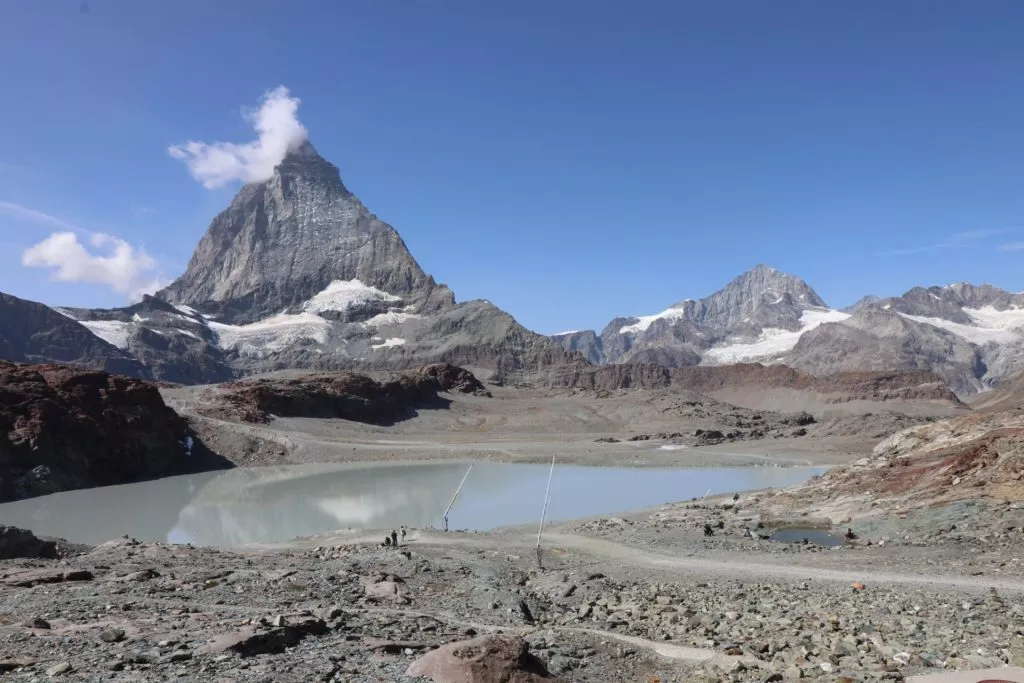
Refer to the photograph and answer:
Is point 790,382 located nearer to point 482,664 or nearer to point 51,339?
point 51,339

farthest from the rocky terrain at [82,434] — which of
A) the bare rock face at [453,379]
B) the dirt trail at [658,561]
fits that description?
the bare rock face at [453,379]

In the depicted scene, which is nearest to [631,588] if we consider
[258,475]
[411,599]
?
[411,599]

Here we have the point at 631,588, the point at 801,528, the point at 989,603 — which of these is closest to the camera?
the point at 989,603

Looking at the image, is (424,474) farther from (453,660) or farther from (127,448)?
(453,660)

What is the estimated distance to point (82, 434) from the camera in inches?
2153

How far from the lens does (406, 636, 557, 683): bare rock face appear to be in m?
7.91

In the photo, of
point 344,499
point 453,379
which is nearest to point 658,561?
point 344,499

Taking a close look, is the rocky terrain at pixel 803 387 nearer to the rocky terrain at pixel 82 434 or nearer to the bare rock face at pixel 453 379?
the bare rock face at pixel 453 379

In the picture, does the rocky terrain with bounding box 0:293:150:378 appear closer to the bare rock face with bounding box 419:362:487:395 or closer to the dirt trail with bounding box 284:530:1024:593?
the bare rock face with bounding box 419:362:487:395

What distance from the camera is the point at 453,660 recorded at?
8156 mm

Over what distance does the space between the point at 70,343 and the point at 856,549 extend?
629 feet

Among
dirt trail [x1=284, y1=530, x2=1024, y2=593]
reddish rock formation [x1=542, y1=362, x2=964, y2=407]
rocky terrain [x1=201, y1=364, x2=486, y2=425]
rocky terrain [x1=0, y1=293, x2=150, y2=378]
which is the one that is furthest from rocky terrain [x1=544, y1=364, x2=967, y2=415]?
dirt trail [x1=284, y1=530, x2=1024, y2=593]

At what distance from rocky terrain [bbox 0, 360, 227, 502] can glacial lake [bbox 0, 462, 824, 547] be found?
2.33m

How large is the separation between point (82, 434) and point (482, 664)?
188ft
